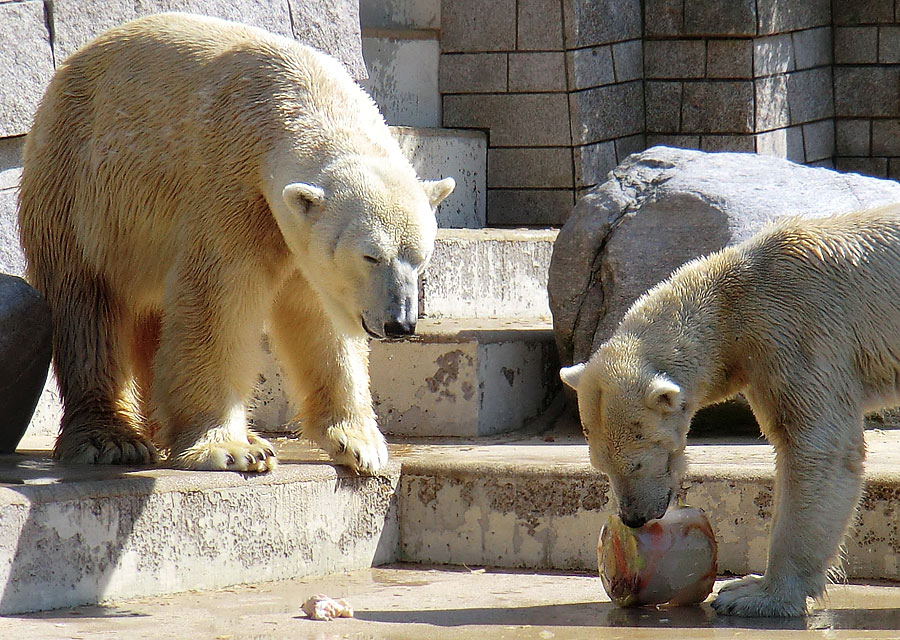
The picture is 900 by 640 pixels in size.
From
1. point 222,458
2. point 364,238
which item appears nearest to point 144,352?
point 222,458

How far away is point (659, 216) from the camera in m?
5.68

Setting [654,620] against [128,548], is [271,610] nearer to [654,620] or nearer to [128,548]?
[128,548]

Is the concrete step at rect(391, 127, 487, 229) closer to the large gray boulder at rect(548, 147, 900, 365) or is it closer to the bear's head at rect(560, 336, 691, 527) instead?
the large gray boulder at rect(548, 147, 900, 365)

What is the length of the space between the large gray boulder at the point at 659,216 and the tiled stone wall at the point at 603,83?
2062 mm

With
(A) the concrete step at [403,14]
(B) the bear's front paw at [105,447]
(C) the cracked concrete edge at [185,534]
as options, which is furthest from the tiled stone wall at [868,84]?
(B) the bear's front paw at [105,447]

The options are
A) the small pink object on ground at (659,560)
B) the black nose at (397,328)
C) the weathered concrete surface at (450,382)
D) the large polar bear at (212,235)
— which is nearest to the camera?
the small pink object on ground at (659,560)

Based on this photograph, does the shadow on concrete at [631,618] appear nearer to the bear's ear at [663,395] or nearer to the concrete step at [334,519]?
the concrete step at [334,519]

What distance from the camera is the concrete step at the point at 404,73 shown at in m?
8.02

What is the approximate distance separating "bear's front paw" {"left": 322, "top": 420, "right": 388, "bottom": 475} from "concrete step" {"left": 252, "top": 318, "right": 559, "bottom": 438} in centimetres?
109

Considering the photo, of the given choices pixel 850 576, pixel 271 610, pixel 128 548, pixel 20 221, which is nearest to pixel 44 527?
pixel 128 548

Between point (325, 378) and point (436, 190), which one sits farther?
point (325, 378)

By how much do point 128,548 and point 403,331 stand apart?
1.01 m

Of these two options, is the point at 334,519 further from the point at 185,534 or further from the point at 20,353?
the point at 20,353

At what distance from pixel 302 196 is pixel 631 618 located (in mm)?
1516
